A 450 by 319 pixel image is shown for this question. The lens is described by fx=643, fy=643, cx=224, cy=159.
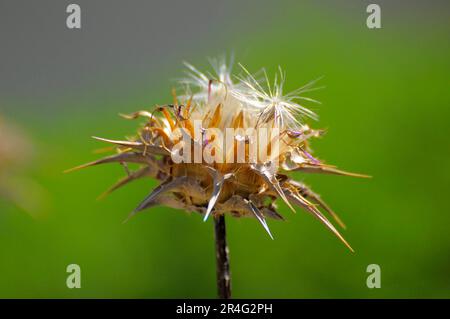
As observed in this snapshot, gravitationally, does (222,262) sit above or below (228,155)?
below

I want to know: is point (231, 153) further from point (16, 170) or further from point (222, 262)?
point (16, 170)

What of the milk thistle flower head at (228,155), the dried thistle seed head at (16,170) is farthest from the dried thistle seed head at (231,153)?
the dried thistle seed head at (16,170)

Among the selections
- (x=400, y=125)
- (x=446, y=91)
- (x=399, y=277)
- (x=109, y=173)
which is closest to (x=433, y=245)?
(x=399, y=277)

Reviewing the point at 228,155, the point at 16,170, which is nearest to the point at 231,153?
the point at 228,155

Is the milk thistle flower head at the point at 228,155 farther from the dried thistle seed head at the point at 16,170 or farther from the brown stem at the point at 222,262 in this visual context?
the dried thistle seed head at the point at 16,170

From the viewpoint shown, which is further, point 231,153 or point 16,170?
point 16,170

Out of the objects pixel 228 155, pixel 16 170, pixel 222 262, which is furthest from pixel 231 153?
pixel 16 170

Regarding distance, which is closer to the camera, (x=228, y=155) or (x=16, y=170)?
(x=228, y=155)

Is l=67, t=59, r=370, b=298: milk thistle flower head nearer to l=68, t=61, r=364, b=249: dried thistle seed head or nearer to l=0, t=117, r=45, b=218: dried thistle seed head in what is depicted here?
l=68, t=61, r=364, b=249: dried thistle seed head

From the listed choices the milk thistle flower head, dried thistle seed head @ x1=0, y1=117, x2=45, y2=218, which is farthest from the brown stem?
dried thistle seed head @ x1=0, y1=117, x2=45, y2=218

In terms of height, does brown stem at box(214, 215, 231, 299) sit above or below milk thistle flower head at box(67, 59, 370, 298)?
below
